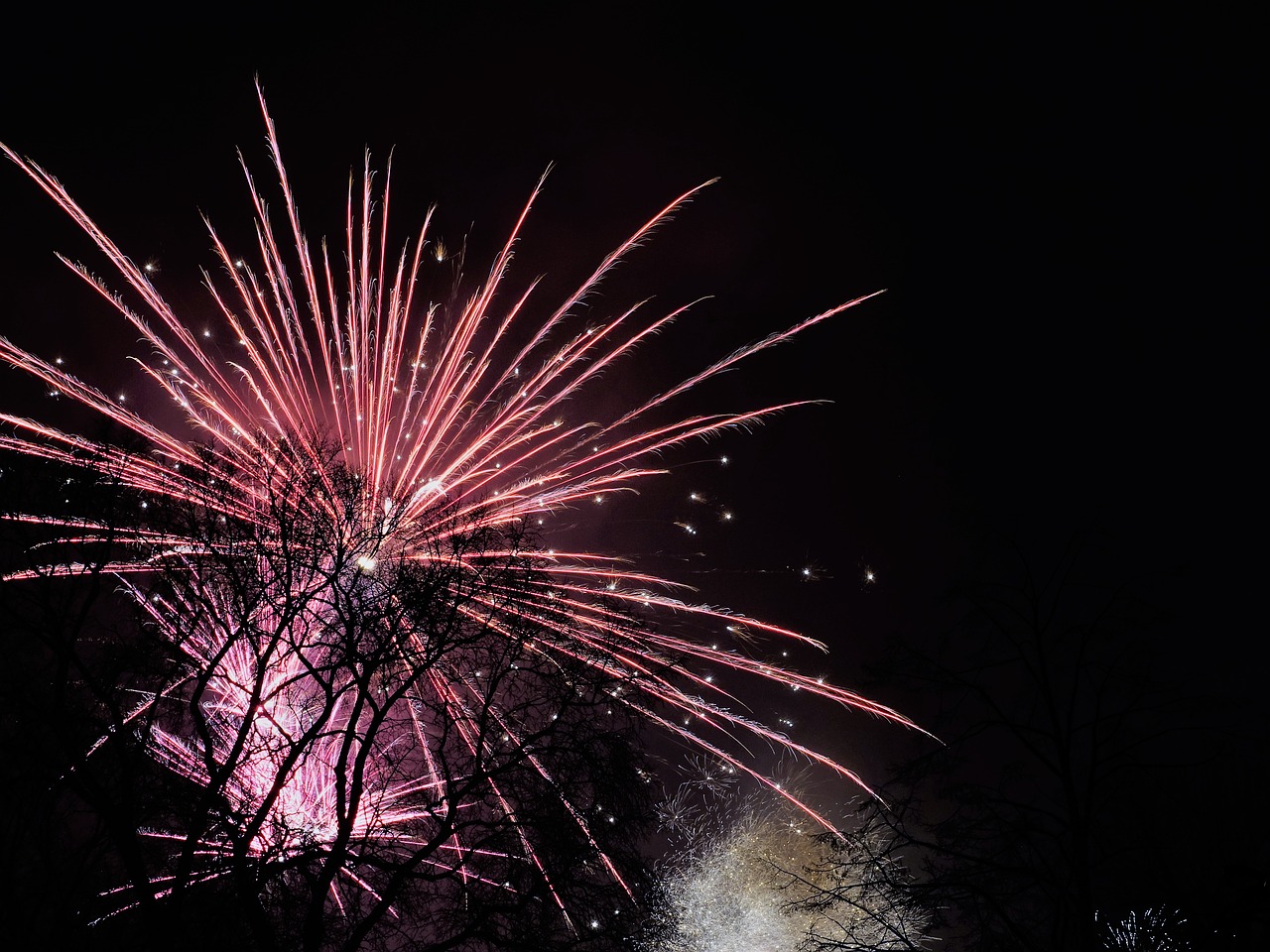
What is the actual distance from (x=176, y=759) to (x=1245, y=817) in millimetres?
21912

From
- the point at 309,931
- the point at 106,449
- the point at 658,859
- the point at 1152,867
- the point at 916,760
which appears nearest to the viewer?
the point at 309,931

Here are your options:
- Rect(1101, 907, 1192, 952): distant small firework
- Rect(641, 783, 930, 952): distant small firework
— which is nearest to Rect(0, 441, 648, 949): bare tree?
Rect(1101, 907, 1192, 952): distant small firework

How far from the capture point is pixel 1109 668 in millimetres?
14906

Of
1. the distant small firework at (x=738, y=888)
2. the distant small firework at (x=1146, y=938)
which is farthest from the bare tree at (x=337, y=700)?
the distant small firework at (x=738, y=888)

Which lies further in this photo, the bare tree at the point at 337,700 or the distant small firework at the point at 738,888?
the distant small firework at the point at 738,888

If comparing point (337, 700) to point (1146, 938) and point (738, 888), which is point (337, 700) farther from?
point (738, 888)

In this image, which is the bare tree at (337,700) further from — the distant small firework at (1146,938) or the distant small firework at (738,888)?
the distant small firework at (738,888)

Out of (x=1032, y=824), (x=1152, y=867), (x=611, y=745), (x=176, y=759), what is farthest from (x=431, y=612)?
(x=1152, y=867)

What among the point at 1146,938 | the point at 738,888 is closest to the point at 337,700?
the point at 1146,938

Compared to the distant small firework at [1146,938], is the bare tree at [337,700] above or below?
below

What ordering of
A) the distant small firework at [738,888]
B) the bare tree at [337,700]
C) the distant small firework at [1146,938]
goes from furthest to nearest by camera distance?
the distant small firework at [738,888] < the distant small firework at [1146,938] < the bare tree at [337,700]

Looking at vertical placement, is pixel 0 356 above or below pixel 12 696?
above

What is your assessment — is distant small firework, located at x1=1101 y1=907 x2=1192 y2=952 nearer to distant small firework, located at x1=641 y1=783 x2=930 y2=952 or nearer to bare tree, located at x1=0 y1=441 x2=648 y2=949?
bare tree, located at x1=0 y1=441 x2=648 y2=949

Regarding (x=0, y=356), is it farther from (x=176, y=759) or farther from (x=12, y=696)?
(x=176, y=759)
